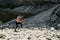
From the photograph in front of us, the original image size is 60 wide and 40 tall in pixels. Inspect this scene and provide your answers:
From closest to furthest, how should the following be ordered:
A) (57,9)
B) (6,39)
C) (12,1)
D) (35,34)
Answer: (6,39), (35,34), (57,9), (12,1)

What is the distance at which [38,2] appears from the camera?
48000mm

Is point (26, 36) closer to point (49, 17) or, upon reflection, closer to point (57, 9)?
point (49, 17)

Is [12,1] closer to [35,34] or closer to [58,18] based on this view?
[58,18]

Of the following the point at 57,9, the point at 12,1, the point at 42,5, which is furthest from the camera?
the point at 12,1

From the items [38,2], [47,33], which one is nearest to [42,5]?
[38,2]

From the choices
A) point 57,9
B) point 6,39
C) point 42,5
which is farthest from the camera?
point 42,5

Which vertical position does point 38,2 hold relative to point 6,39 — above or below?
above

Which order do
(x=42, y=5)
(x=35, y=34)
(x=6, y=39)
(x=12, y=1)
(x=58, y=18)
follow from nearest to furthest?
(x=6, y=39)
(x=35, y=34)
(x=58, y=18)
(x=42, y=5)
(x=12, y=1)

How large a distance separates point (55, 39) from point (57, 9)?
47.1ft

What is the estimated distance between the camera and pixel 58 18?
3203 centimetres

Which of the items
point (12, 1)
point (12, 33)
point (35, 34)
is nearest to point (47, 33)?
point (35, 34)

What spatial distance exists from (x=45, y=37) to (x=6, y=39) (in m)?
3.73

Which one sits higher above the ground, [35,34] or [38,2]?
[38,2]

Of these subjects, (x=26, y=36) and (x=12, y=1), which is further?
(x=12, y=1)
